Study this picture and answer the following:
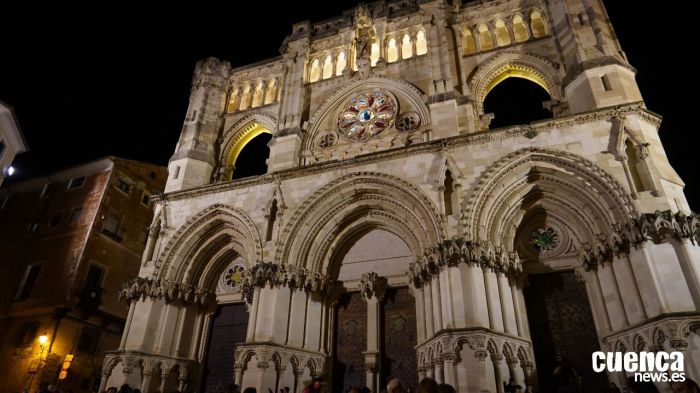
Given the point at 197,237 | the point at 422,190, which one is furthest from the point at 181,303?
the point at 422,190

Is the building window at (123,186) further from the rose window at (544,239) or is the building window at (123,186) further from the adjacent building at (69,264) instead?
the rose window at (544,239)

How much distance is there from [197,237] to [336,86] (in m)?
7.42

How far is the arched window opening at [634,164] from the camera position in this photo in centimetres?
1040

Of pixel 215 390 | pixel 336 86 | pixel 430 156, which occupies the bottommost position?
pixel 215 390

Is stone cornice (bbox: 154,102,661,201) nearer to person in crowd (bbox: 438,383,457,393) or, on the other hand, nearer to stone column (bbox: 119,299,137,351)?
stone column (bbox: 119,299,137,351)

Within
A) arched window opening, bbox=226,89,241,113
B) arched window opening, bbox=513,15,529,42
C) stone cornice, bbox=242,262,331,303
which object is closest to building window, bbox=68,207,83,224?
arched window opening, bbox=226,89,241,113

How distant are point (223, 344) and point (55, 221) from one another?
14.4 m

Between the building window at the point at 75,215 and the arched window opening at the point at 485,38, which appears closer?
the arched window opening at the point at 485,38

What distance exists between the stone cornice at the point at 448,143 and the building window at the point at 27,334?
1028cm

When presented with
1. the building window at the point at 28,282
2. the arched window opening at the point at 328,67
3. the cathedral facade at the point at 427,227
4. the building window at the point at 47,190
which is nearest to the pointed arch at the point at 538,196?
the cathedral facade at the point at 427,227

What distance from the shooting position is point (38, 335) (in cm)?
1894

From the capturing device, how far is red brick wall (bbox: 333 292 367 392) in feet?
40.3

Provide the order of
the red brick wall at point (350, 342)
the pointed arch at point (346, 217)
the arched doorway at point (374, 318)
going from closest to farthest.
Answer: the arched doorway at point (374, 318), the red brick wall at point (350, 342), the pointed arch at point (346, 217)

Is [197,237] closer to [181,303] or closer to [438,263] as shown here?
[181,303]
